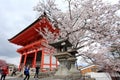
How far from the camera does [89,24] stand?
9.92 metres

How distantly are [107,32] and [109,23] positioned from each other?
2.75ft

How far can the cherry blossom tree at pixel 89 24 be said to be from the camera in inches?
397

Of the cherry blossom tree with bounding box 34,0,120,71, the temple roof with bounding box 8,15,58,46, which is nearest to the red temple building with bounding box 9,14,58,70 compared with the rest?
the temple roof with bounding box 8,15,58,46

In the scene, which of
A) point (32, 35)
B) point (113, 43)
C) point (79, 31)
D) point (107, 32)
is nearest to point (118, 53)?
point (113, 43)

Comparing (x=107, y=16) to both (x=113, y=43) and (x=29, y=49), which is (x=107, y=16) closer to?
(x=113, y=43)

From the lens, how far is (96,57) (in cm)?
1108

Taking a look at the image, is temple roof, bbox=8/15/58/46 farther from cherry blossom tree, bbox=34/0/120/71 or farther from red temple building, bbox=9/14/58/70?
cherry blossom tree, bbox=34/0/120/71

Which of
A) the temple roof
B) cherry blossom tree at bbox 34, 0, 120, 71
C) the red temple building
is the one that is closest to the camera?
cherry blossom tree at bbox 34, 0, 120, 71

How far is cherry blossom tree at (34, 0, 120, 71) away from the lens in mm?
10080

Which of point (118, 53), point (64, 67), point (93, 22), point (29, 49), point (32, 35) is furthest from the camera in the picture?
point (29, 49)

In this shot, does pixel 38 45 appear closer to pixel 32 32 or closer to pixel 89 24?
pixel 32 32

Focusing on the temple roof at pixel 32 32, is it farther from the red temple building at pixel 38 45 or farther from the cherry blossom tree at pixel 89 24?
the cherry blossom tree at pixel 89 24

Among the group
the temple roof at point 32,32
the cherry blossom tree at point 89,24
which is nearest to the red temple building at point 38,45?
the temple roof at point 32,32

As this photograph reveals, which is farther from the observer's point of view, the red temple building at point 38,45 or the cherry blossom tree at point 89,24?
the red temple building at point 38,45
